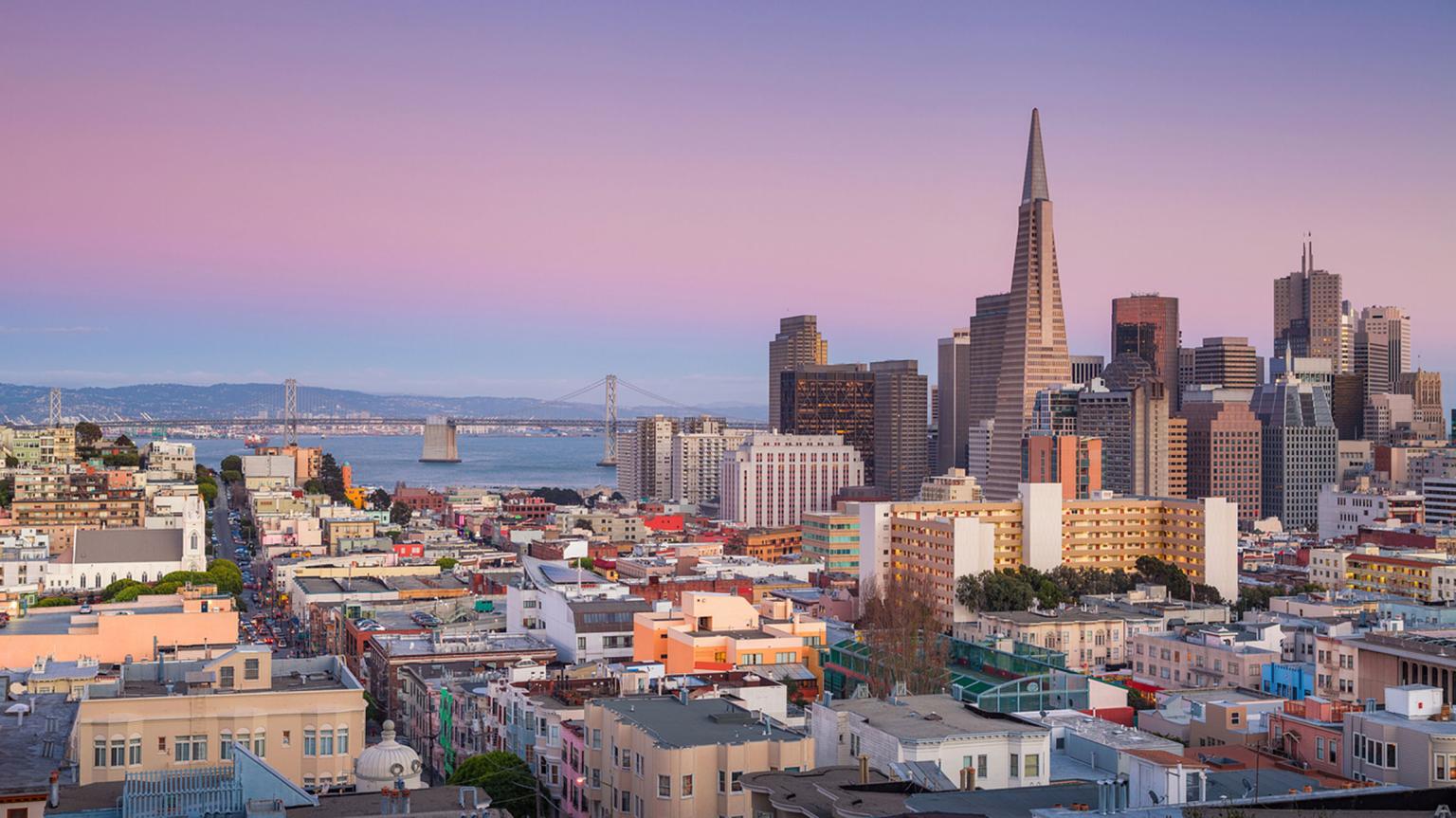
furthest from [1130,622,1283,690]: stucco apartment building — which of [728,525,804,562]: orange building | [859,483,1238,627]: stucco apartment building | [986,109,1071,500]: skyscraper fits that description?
[986,109,1071,500]: skyscraper

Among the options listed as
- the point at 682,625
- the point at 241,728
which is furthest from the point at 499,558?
the point at 241,728

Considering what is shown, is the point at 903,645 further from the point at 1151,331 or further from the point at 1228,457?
the point at 1151,331

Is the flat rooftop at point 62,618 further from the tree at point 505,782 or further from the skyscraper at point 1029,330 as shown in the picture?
the skyscraper at point 1029,330

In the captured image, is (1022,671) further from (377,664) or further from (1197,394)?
(1197,394)

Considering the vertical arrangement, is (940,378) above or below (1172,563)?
above

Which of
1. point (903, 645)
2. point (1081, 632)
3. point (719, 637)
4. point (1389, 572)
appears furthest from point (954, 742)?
point (1389, 572)

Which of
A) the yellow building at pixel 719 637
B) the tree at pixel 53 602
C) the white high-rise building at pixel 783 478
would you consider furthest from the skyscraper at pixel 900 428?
the yellow building at pixel 719 637

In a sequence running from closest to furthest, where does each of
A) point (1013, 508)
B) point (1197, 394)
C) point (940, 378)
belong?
point (1013, 508)
point (1197, 394)
point (940, 378)
